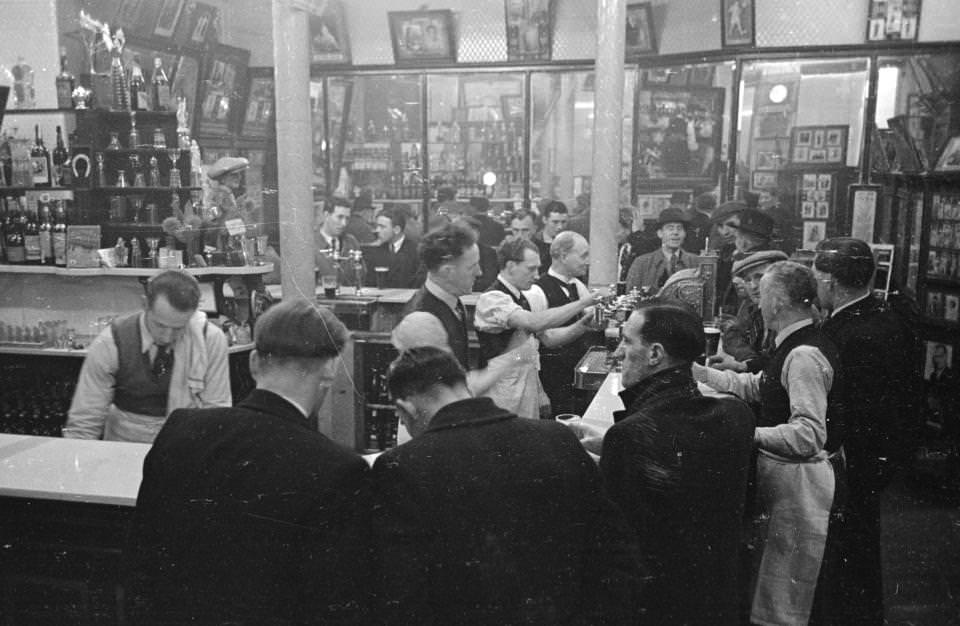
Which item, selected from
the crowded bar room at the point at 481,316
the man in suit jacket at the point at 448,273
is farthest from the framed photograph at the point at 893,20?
the man in suit jacket at the point at 448,273

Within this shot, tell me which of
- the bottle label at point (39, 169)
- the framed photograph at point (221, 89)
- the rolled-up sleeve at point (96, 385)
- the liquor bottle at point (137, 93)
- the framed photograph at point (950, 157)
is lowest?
the rolled-up sleeve at point (96, 385)

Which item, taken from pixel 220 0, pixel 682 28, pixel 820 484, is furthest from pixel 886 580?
pixel 220 0

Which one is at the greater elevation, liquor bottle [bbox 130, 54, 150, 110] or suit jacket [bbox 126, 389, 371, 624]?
liquor bottle [bbox 130, 54, 150, 110]

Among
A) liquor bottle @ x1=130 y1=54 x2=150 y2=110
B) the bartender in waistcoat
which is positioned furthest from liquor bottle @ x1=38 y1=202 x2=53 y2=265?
the bartender in waistcoat

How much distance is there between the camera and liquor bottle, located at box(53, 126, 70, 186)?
4.45 m

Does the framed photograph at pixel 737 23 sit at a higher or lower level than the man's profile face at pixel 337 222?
higher

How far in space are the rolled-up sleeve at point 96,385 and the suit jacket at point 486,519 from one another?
5.13 ft

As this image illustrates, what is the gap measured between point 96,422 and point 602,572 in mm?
1811

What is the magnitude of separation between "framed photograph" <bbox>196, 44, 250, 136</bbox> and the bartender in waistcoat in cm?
474

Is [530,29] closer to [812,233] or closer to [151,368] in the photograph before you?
[812,233]

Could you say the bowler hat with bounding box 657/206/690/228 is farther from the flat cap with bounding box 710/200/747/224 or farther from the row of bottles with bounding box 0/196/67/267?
the row of bottles with bounding box 0/196/67/267

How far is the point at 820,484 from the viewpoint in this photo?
2.32m

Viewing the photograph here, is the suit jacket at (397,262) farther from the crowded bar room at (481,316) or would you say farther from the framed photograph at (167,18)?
the framed photograph at (167,18)

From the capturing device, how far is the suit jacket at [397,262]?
575 cm
